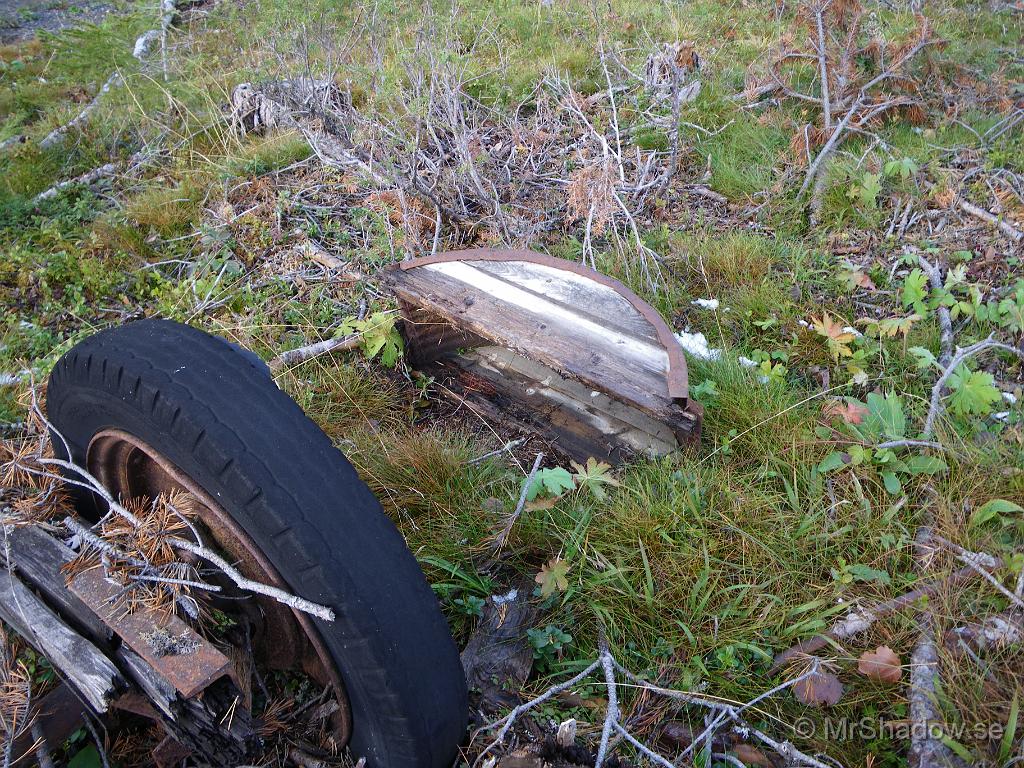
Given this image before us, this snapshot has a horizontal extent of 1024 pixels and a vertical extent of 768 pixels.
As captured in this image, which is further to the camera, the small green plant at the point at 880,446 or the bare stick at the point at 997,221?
the bare stick at the point at 997,221

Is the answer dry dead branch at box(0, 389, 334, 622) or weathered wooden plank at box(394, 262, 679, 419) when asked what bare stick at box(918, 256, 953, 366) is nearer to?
weathered wooden plank at box(394, 262, 679, 419)

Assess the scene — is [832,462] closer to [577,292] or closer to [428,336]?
[577,292]

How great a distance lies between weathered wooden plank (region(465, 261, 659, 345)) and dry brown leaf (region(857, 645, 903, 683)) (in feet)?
4.08

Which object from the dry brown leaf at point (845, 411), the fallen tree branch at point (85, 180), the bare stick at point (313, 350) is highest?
the fallen tree branch at point (85, 180)

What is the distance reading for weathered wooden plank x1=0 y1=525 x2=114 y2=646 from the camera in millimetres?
1688

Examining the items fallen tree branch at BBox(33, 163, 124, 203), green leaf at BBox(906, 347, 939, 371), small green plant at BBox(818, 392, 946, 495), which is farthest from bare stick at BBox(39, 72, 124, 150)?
green leaf at BBox(906, 347, 939, 371)

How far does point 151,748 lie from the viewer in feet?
6.11

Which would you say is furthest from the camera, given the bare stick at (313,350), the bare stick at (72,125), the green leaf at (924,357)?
the bare stick at (72,125)

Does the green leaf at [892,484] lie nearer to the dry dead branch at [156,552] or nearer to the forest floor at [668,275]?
the forest floor at [668,275]

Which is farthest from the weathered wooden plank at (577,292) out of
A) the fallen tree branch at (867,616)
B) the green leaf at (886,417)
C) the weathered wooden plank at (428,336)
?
the fallen tree branch at (867,616)

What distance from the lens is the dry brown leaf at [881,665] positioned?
1.80 metres

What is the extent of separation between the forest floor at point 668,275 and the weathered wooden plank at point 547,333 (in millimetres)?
321

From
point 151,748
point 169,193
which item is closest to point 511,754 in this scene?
point 151,748

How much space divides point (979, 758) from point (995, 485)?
3.19 feet
